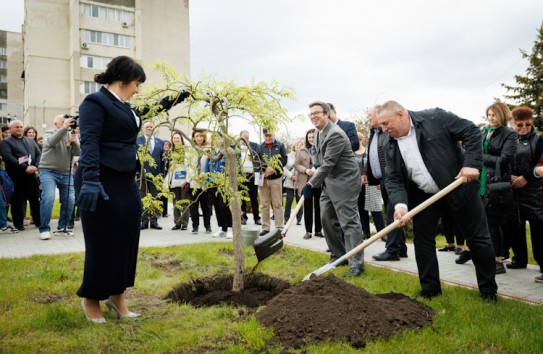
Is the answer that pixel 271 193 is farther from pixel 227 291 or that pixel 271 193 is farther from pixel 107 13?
pixel 107 13

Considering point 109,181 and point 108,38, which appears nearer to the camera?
point 109,181

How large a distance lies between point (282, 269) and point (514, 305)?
9.46 ft

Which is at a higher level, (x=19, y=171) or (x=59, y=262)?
(x=19, y=171)

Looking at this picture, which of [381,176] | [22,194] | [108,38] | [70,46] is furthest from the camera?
[108,38]

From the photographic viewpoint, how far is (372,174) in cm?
737

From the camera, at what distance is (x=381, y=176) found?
283 inches

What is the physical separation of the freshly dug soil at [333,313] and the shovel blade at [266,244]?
0.52m

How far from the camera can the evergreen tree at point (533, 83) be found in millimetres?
28078

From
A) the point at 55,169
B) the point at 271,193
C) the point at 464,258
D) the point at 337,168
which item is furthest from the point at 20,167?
the point at 464,258

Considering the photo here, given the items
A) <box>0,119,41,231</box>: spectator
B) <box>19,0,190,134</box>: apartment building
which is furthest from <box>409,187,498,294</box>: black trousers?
<box>19,0,190,134</box>: apartment building

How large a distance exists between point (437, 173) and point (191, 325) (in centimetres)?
280

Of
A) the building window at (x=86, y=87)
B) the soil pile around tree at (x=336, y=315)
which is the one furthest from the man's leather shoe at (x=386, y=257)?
the building window at (x=86, y=87)

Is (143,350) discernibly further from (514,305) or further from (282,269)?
(514,305)

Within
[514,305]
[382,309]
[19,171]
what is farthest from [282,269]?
[19,171]
